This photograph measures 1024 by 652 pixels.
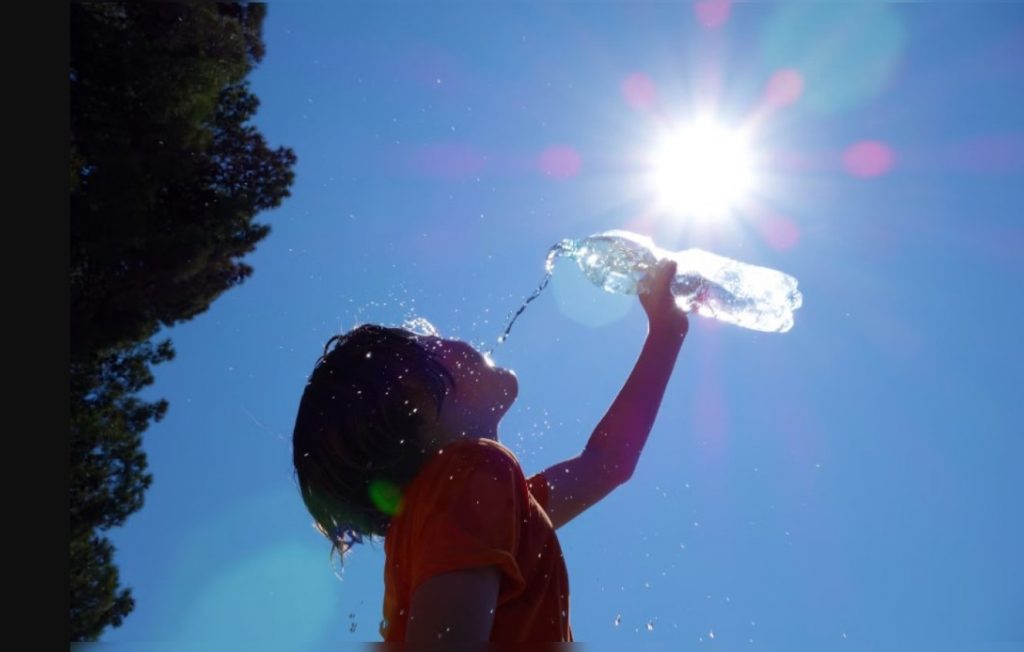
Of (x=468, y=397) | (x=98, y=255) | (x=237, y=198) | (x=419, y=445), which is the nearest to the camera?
(x=419, y=445)

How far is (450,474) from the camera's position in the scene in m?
1.66

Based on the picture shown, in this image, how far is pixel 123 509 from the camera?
984 centimetres

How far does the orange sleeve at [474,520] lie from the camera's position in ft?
4.85

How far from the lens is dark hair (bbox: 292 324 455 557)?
208 cm

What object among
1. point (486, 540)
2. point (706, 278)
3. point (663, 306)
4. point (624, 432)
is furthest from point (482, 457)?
point (706, 278)

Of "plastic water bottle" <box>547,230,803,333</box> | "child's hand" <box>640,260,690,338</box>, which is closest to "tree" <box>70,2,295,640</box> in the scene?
"plastic water bottle" <box>547,230,803,333</box>

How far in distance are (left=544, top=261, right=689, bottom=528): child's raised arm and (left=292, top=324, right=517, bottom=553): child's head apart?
1.05 ft

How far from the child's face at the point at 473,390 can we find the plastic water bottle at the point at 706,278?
2.00 metres

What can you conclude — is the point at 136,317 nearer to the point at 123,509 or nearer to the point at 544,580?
the point at 123,509

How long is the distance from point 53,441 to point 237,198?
9604 mm

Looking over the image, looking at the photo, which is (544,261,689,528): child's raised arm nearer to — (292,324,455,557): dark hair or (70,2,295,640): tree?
(292,324,455,557): dark hair

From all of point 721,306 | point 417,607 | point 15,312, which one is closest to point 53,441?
point 15,312

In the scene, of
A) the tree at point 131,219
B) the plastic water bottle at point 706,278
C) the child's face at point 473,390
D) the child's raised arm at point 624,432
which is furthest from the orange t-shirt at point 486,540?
the tree at point 131,219

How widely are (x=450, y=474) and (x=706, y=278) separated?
328 centimetres
